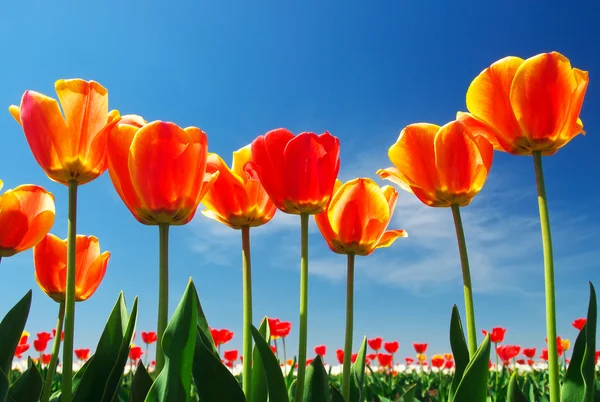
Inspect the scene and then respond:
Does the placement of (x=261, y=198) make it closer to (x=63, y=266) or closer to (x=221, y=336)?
(x=63, y=266)

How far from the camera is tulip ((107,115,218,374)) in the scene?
1432mm

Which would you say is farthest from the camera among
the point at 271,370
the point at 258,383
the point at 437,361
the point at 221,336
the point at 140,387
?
the point at 437,361

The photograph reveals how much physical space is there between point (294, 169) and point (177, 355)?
22.3 inches

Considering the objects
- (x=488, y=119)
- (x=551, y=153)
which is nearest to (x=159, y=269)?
(x=488, y=119)

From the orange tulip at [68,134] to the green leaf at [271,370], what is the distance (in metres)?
0.64

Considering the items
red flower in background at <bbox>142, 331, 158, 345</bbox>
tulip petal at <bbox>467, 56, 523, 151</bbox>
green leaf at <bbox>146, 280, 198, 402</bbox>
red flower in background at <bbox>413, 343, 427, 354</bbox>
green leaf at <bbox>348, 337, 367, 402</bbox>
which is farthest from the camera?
red flower in background at <bbox>413, 343, 427, 354</bbox>

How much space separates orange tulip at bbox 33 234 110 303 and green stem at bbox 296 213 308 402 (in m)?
0.88

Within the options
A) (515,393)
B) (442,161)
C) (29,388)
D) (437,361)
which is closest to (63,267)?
(29,388)

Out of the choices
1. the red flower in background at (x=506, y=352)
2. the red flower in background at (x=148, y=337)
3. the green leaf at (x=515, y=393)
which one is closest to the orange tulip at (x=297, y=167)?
the green leaf at (x=515, y=393)

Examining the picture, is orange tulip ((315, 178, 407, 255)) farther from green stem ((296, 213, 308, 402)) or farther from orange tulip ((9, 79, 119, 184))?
orange tulip ((9, 79, 119, 184))

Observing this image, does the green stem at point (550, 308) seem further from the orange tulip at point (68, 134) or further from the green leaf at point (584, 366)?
the orange tulip at point (68, 134)

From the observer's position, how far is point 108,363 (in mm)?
1689

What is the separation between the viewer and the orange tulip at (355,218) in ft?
5.98

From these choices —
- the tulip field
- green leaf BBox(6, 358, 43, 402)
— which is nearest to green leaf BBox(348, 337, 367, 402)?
the tulip field
